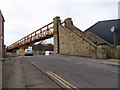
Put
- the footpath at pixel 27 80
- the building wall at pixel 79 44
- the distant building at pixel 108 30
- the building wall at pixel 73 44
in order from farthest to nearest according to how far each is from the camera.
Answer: the distant building at pixel 108 30 < the building wall at pixel 73 44 < the building wall at pixel 79 44 < the footpath at pixel 27 80

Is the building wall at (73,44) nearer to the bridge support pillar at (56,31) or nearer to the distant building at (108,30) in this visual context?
the bridge support pillar at (56,31)

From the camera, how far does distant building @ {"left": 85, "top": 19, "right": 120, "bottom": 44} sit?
24.9 metres

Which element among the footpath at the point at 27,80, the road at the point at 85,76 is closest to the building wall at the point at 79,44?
the road at the point at 85,76

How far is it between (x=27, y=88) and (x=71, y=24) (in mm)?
26947

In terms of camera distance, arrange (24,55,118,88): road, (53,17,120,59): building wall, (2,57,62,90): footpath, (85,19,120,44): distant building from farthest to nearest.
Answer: (85,19,120,44): distant building < (53,17,120,59): building wall < (2,57,62,90): footpath < (24,55,118,88): road

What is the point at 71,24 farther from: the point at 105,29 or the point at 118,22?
the point at 118,22

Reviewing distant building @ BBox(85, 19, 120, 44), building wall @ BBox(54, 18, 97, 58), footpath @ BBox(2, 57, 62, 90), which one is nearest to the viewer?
footpath @ BBox(2, 57, 62, 90)

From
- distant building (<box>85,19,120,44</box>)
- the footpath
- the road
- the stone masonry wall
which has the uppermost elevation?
distant building (<box>85,19,120,44</box>)

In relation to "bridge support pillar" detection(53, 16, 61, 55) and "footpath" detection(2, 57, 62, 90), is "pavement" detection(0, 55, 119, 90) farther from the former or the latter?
"bridge support pillar" detection(53, 16, 61, 55)

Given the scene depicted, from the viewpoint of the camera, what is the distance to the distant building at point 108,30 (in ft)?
81.6

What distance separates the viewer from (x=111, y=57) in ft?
61.5

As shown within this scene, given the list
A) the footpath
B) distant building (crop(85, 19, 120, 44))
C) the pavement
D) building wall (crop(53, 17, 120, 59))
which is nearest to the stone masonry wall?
building wall (crop(53, 17, 120, 59))

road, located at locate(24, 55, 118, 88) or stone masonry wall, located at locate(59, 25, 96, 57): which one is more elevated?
stone masonry wall, located at locate(59, 25, 96, 57)

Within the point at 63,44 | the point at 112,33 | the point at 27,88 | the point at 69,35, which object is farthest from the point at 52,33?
the point at 27,88
